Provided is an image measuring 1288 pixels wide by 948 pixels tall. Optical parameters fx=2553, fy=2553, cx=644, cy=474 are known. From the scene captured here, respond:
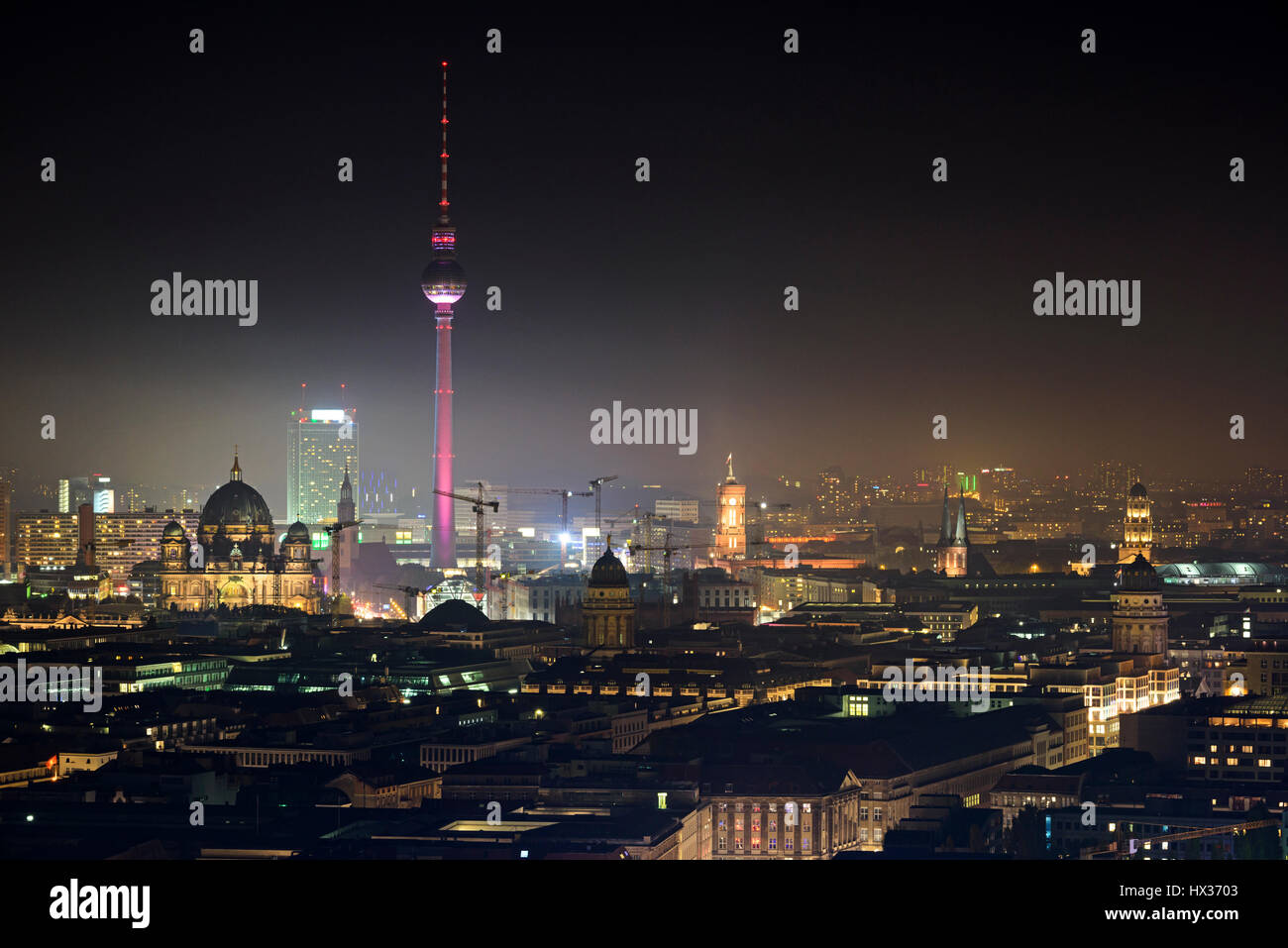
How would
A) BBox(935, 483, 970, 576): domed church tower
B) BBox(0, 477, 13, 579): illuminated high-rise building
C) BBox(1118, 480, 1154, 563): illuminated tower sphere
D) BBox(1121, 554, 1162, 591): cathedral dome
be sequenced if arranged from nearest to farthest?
1. BBox(1121, 554, 1162, 591): cathedral dome
2. BBox(1118, 480, 1154, 563): illuminated tower sphere
3. BBox(935, 483, 970, 576): domed church tower
4. BBox(0, 477, 13, 579): illuminated high-rise building

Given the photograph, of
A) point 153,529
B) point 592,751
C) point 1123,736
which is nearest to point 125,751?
point 592,751

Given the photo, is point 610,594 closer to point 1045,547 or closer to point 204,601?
point 204,601

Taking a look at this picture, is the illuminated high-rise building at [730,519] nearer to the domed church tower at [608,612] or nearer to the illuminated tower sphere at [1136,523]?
the illuminated tower sphere at [1136,523]

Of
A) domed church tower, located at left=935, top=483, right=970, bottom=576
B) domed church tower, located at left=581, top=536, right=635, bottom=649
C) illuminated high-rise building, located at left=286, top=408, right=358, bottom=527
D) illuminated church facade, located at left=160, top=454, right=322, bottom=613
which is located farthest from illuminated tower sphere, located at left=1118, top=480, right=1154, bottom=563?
illuminated high-rise building, located at left=286, top=408, right=358, bottom=527

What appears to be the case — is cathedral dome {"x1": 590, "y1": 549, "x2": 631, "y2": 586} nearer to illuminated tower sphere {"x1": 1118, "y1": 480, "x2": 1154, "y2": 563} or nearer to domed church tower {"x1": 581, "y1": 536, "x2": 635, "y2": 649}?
domed church tower {"x1": 581, "y1": 536, "x2": 635, "y2": 649}

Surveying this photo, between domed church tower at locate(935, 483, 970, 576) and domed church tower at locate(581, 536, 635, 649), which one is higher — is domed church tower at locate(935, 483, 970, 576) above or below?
above

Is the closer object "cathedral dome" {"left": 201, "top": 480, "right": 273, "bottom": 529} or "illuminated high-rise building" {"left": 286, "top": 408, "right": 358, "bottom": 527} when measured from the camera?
"cathedral dome" {"left": 201, "top": 480, "right": 273, "bottom": 529}
